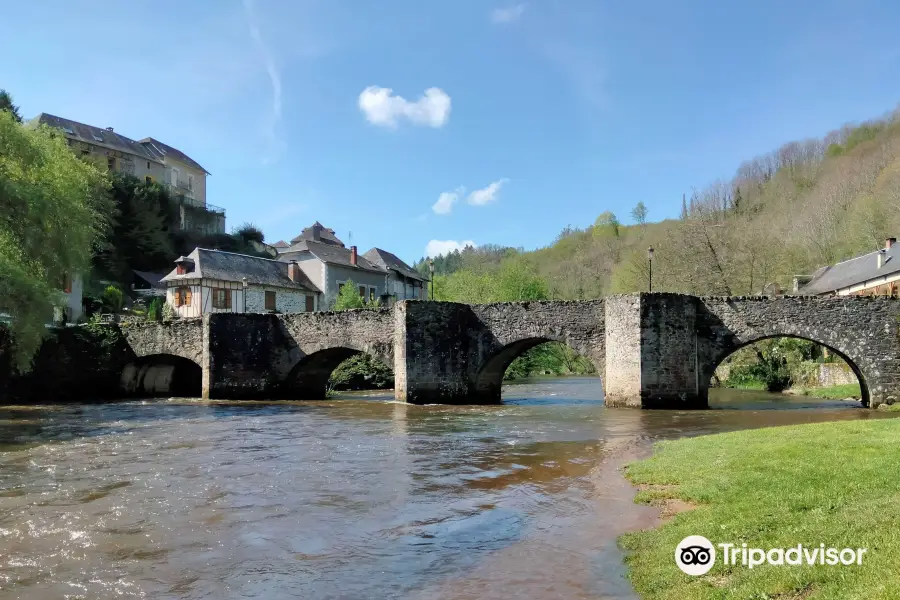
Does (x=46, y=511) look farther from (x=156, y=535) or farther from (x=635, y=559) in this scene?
(x=635, y=559)

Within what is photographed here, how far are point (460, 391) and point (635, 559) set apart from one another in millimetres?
16918

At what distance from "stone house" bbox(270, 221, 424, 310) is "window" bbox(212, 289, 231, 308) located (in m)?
6.97

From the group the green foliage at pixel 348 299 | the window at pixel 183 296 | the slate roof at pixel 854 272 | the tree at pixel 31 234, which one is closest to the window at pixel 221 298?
the window at pixel 183 296

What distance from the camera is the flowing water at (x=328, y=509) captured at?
5.61 m

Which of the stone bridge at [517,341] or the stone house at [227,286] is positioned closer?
the stone bridge at [517,341]

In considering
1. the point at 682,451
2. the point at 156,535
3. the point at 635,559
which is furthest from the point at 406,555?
the point at 682,451

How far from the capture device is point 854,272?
32.1 meters

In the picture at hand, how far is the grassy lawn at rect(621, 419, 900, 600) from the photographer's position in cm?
404

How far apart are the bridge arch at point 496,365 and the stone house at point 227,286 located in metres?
19.0

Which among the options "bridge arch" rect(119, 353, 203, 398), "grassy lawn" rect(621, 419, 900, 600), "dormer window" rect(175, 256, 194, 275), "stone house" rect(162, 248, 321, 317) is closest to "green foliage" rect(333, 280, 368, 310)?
"stone house" rect(162, 248, 321, 317)

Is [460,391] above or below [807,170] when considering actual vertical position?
below

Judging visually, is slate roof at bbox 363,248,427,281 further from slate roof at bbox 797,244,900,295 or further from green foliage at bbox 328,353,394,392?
slate roof at bbox 797,244,900,295

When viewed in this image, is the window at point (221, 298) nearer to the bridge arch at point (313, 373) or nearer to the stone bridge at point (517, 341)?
the stone bridge at point (517, 341)

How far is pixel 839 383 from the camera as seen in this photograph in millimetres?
25047
